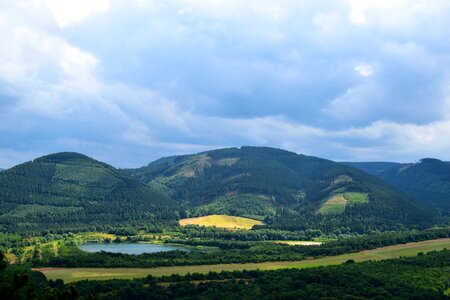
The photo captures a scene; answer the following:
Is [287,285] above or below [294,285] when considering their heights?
above

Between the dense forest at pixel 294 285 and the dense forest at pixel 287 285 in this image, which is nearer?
the dense forest at pixel 287 285

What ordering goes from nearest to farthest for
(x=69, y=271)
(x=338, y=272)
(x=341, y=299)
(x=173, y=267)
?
(x=341, y=299) < (x=338, y=272) < (x=69, y=271) < (x=173, y=267)

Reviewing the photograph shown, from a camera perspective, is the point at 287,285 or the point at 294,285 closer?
the point at 287,285

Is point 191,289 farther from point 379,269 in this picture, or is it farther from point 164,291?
point 379,269

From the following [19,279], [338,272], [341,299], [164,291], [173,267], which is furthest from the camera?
[173,267]

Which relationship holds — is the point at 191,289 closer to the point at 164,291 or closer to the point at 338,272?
the point at 164,291

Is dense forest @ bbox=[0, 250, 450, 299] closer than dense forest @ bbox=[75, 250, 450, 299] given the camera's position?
Yes

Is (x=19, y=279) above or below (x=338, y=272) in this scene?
above

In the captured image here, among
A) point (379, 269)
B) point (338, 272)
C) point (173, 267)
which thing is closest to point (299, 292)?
point (338, 272)

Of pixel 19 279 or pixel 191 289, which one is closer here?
pixel 19 279
